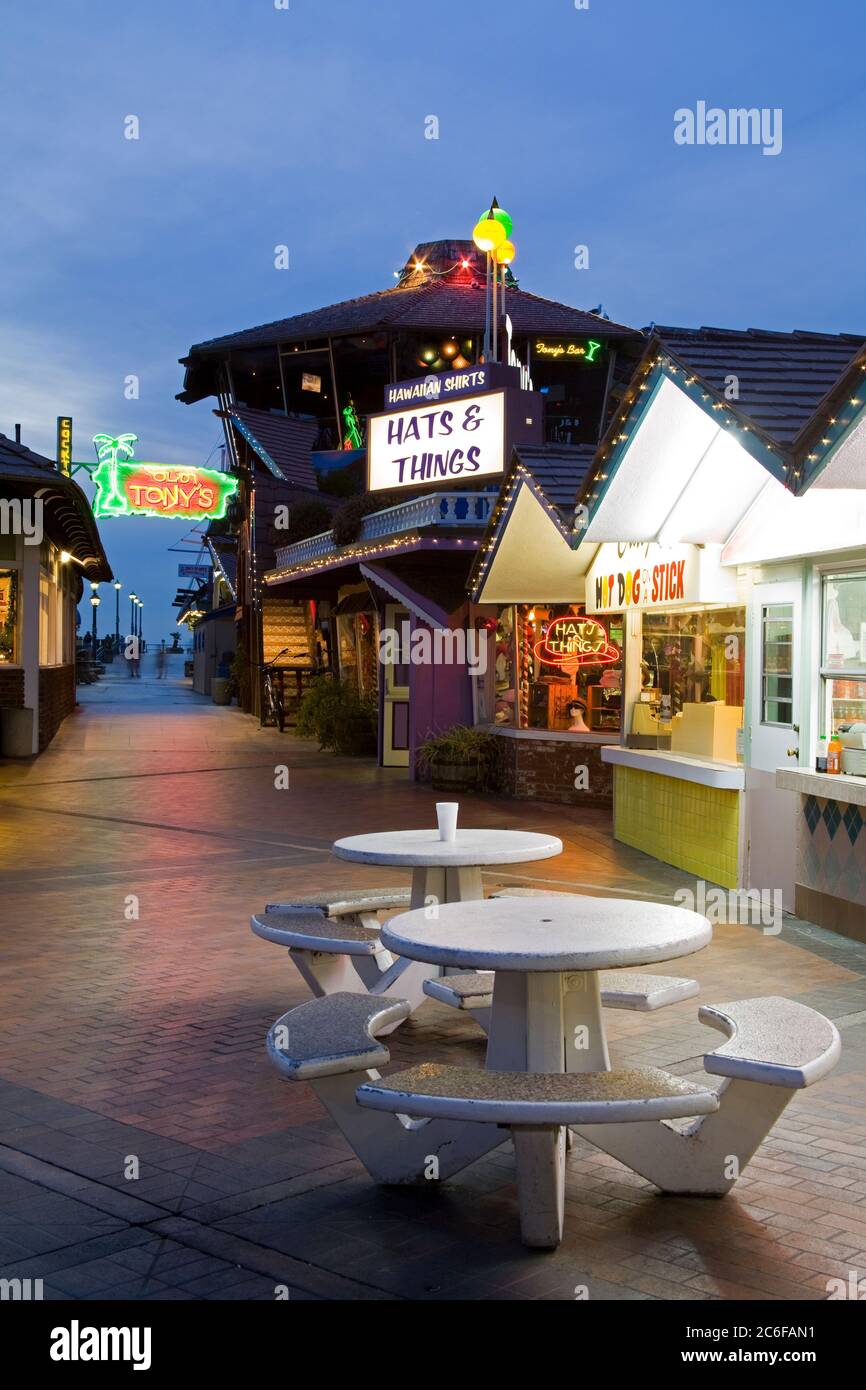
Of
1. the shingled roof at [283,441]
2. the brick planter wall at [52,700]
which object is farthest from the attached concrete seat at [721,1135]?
the shingled roof at [283,441]

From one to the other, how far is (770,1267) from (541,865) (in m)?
7.66

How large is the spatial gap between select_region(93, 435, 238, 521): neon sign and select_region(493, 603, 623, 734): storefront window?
19130mm

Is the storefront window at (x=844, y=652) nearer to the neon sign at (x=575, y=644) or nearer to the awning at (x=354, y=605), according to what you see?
the neon sign at (x=575, y=644)

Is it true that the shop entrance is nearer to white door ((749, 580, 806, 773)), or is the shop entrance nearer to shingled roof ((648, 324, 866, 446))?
white door ((749, 580, 806, 773))

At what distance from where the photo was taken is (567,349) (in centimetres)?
3975

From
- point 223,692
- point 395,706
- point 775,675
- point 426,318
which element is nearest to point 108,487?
point 223,692

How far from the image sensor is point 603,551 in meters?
13.4

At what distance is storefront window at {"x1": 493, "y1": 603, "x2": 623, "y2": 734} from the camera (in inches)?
631

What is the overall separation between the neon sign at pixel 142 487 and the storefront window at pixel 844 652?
1063 inches

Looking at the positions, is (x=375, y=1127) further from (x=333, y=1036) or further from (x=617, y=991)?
(x=617, y=991)

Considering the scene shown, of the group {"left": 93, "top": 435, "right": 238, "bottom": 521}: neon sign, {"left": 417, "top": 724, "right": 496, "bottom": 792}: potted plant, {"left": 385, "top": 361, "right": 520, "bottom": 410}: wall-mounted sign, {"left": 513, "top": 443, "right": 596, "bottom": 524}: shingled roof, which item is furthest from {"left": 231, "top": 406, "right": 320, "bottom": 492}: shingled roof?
{"left": 513, "top": 443, "right": 596, "bottom": 524}: shingled roof

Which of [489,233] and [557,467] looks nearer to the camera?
[557,467]

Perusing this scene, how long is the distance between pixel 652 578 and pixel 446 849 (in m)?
5.40
